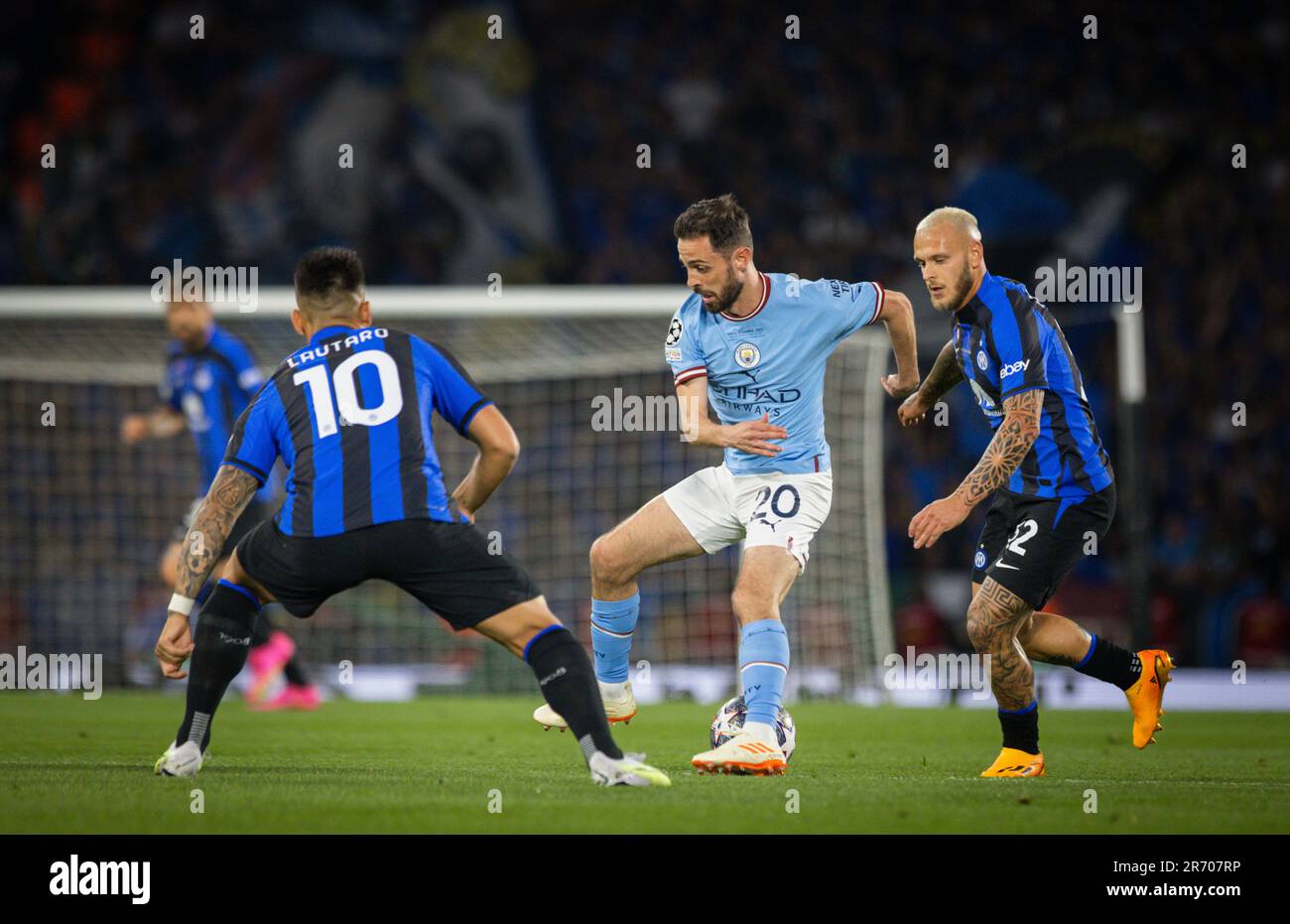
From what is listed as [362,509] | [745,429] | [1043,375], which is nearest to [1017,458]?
[1043,375]

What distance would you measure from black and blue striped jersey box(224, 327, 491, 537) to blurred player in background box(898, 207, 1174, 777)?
2.01 meters

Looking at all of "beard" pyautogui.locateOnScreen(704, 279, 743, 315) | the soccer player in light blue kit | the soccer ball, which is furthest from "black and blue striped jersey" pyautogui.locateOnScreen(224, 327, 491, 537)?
the soccer ball

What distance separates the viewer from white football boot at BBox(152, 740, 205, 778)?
5602 mm

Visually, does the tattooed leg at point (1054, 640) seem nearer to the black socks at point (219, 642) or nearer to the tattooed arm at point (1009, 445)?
the tattooed arm at point (1009, 445)

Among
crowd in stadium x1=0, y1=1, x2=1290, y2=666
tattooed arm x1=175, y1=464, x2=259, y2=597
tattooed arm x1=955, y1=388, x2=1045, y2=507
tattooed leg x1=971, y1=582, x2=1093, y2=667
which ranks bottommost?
tattooed leg x1=971, y1=582, x2=1093, y2=667

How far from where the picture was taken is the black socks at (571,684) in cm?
509

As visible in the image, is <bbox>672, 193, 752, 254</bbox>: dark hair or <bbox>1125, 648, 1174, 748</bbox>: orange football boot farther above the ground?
<bbox>672, 193, 752, 254</bbox>: dark hair

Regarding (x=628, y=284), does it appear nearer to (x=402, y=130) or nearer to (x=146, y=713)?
(x=402, y=130)

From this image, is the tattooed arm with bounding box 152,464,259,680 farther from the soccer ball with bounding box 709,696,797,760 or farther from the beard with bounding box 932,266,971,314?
the beard with bounding box 932,266,971,314

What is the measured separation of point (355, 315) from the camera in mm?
5430

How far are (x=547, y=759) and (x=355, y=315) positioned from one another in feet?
7.49

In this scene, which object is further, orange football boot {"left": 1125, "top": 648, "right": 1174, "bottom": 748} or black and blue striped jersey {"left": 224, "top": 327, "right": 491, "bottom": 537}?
orange football boot {"left": 1125, "top": 648, "right": 1174, "bottom": 748}

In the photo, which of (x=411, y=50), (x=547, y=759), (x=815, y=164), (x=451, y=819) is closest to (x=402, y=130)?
(x=411, y=50)

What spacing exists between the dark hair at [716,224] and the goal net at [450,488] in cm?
581
